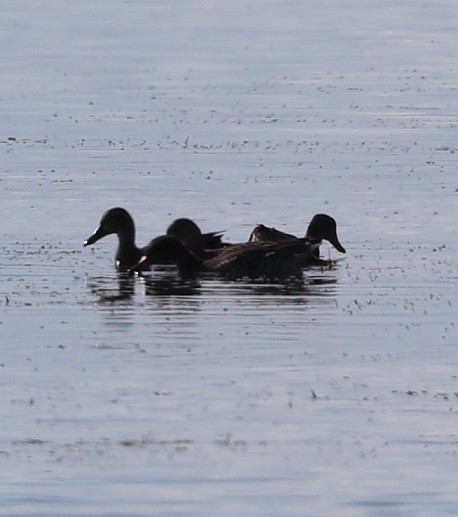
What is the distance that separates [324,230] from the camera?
80.3 feet

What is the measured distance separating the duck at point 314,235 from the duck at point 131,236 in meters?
0.59

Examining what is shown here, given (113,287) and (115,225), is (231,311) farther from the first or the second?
(115,225)

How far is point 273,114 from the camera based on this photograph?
41.3m

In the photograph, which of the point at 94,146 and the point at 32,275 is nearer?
the point at 32,275

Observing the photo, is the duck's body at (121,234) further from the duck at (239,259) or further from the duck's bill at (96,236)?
the duck at (239,259)

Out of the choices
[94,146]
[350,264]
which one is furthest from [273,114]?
[350,264]

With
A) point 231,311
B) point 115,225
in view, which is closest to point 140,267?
point 115,225

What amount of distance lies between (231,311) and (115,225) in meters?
5.00

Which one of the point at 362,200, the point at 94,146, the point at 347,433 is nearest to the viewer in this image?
the point at 347,433

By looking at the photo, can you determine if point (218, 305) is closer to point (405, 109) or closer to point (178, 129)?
point (178, 129)

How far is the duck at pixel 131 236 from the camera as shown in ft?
79.2

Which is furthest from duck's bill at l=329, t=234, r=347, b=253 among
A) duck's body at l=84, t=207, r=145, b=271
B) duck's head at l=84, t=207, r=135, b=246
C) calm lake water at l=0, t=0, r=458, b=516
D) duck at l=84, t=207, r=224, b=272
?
duck's head at l=84, t=207, r=135, b=246

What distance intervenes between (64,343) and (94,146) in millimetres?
18033

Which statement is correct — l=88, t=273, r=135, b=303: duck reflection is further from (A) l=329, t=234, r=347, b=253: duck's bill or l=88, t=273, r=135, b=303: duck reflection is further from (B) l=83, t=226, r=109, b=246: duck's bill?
(A) l=329, t=234, r=347, b=253: duck's bill
